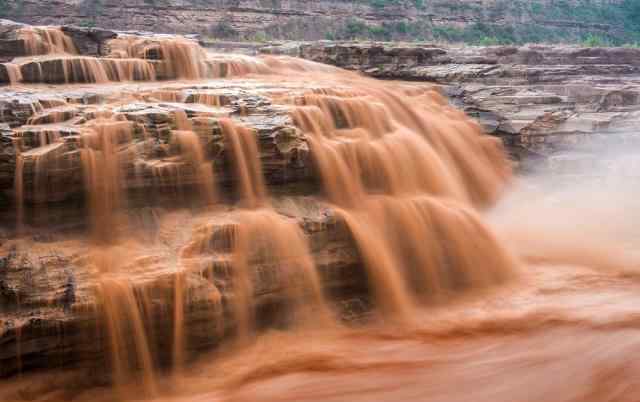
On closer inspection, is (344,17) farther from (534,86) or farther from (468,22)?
(534,86)

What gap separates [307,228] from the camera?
8.55 m

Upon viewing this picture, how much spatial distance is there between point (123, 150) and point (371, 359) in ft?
12.7

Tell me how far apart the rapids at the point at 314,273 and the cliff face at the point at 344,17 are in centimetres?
1576

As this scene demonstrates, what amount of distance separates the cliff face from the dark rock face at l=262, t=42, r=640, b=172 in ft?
32.7

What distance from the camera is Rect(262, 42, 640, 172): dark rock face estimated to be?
13836mm

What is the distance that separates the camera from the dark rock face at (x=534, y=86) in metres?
13.8

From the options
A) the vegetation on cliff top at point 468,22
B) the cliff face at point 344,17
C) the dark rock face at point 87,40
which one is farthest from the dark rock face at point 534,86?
the vegetation on cliff top at point 468,22

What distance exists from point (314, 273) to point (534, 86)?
9950 millimetres

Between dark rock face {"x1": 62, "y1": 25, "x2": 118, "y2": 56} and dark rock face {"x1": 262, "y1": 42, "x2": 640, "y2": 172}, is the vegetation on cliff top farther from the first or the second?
dark rock face {"x1": 62, "y1": 25, "x2": 118, "y2": 56}

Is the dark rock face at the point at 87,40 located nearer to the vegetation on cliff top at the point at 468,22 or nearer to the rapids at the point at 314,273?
the rapids at the point at 314,273

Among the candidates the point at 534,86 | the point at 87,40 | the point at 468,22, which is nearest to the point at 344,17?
the point at 468,22

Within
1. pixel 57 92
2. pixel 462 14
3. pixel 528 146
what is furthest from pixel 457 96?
pixel 462 14

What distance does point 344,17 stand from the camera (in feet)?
104

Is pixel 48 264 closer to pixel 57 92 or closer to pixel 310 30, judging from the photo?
pixel 57 92
